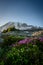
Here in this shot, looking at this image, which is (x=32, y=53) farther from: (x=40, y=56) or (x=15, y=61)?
(x=15, y=61)

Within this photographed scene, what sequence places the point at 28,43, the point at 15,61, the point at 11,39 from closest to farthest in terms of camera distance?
the point at 15,61 → the point at 28,43 → the point at 11,39

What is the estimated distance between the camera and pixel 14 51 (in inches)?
358

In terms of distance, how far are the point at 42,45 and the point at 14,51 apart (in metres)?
1.97

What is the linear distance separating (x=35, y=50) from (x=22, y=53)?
2.29ft

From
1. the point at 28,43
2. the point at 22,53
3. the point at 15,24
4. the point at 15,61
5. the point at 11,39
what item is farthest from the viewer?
the point at 15,24

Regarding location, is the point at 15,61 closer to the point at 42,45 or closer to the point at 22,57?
the point at 22,57

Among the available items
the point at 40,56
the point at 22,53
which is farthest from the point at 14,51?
the point at 40,56

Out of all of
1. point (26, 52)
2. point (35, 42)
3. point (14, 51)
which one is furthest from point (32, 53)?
point (35, 42)

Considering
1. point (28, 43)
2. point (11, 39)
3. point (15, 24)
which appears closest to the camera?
point (28, 43)

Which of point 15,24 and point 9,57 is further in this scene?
point 15,24

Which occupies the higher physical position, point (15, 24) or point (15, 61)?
point (15, 24)

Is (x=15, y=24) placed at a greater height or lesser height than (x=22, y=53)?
greater

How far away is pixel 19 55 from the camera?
8547 millimetres

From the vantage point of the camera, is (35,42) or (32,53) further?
(35,42)
